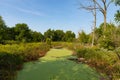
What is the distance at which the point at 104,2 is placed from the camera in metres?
15.1

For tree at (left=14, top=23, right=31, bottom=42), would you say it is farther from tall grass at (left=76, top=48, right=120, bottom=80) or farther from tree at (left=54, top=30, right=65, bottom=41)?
tall grass at (left=76, top=48, right=120, bottom=80)

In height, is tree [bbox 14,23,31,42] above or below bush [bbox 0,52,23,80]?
above

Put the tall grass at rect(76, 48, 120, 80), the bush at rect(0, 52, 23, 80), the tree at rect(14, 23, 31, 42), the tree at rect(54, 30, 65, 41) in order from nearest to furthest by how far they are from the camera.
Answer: the bush at rect(0, 52, 23, 80) → the tall grass at rect(76, 48, 120, 80) → the tree at rect(14, 23, 31, 42) → the tree at rect(54, 30, 65, 41)

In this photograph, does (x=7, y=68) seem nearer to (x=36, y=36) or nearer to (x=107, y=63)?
(x=107, y=63)

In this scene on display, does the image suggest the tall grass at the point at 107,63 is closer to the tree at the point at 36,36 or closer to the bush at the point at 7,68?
the bush at the point at 7,68

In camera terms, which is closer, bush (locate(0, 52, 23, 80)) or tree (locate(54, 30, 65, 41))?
bush (locate(0, 52, 23, 80))

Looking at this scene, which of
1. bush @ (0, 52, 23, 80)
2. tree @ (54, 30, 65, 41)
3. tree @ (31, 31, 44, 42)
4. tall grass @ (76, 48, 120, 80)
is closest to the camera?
bush @ (0, 52, 23, 80)

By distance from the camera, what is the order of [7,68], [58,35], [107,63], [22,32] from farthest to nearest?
[58,35] → [22,32] → [107,63] → [7,68]

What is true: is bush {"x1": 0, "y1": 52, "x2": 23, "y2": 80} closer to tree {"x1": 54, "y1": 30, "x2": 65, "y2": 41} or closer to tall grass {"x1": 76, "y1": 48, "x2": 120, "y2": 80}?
tall grass {"x1": 76, "y1": 48, "x2": 120, "y2": 80}

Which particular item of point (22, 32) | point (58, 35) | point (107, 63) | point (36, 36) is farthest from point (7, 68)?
point (58, 35)

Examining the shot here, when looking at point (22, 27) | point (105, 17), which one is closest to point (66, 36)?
point (22, 27)

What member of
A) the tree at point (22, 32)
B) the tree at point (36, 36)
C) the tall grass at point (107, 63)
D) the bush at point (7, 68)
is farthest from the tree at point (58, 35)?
the bush at point (7, 68)

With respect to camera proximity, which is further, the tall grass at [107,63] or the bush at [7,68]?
the tall grass at [107,63]

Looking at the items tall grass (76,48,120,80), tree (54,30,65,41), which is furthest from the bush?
tree (54,30,65,41)
